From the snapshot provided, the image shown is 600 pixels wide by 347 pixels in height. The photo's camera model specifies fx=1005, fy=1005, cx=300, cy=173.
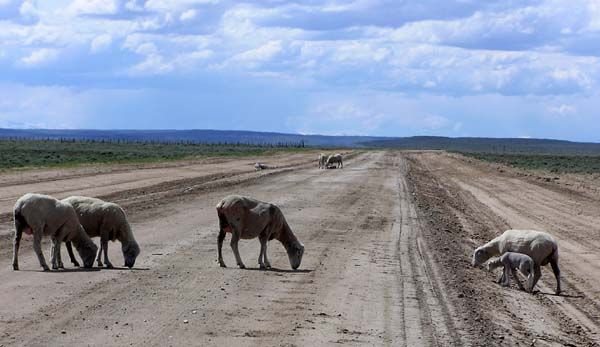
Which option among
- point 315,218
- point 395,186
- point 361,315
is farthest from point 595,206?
point 361,315

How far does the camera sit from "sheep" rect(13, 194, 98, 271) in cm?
1588

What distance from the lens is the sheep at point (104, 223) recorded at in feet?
55.3

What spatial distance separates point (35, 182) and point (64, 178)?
3.46 meters

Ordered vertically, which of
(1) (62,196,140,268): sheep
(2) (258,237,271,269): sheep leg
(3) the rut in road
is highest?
(1) (62,196,140,268): sheep

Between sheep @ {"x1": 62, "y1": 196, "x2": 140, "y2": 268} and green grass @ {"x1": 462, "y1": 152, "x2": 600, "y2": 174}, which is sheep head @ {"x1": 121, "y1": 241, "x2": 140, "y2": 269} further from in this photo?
green grass @ {"x1": 462, "y1": 152, "x2": 600, "y2": 174}

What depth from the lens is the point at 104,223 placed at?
1694cm

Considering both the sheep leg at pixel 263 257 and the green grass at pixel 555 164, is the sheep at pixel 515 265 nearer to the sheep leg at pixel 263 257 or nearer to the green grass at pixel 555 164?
the sheep leg at pixel 263 257

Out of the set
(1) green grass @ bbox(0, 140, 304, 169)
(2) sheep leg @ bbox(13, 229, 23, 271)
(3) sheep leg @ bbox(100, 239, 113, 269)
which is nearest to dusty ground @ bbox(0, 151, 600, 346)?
(2) sheep leg @ bbox(13, 229, 23, 271)

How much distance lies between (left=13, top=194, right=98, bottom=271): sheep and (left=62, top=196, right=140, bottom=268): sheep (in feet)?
1.40

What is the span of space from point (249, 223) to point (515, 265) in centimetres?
494

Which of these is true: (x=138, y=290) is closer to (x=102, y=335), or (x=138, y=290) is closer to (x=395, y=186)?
(x=102, y=335)

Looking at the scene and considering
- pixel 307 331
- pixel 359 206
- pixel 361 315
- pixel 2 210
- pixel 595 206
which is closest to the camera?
pixel 307 331

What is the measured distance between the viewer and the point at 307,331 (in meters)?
12.1

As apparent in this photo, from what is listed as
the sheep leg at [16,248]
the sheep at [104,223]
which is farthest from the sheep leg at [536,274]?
the sheep leg at [16,248]
